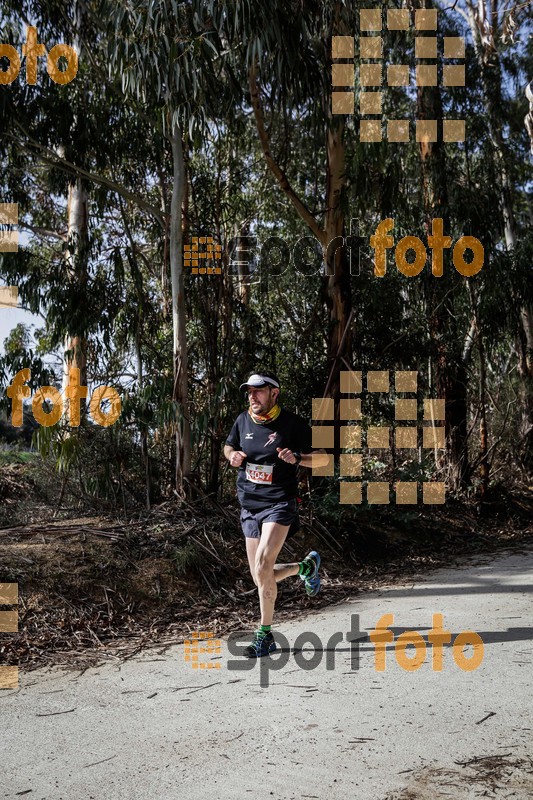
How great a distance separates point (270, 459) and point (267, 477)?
0.46 feet

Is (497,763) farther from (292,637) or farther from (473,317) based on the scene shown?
(473,317)

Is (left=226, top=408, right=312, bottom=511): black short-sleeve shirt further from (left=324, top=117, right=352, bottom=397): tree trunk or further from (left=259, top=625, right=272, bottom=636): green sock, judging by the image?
(left=324, top=117, right=352, bottom=397): tree trunk

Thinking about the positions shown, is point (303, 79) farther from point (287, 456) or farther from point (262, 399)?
point (287, 456)

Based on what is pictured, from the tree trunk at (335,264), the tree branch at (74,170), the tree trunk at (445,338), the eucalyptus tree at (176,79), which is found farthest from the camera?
the tree trunk at (445,338)

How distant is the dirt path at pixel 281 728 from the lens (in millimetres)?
3963

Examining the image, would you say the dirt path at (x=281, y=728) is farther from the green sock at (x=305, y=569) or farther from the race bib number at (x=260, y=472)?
the race bib number at (x=260, y=472)

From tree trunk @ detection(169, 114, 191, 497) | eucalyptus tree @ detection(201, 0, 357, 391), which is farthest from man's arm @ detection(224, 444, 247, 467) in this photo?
eucalyptus tree @ detection(201, 0, 357, 391)

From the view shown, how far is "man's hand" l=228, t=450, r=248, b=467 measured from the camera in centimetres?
627

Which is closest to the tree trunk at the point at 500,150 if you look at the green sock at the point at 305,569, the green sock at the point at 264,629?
the green sock at the point at 305,569

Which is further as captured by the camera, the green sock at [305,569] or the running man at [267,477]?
the green sock at [305,569]

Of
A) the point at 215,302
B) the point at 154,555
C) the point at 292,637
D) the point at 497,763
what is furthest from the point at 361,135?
the point at 497,763

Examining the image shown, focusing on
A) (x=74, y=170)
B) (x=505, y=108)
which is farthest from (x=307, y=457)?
(x=505, y=108)

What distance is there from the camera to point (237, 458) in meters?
6.30

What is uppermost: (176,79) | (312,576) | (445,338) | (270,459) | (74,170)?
(176,79)
